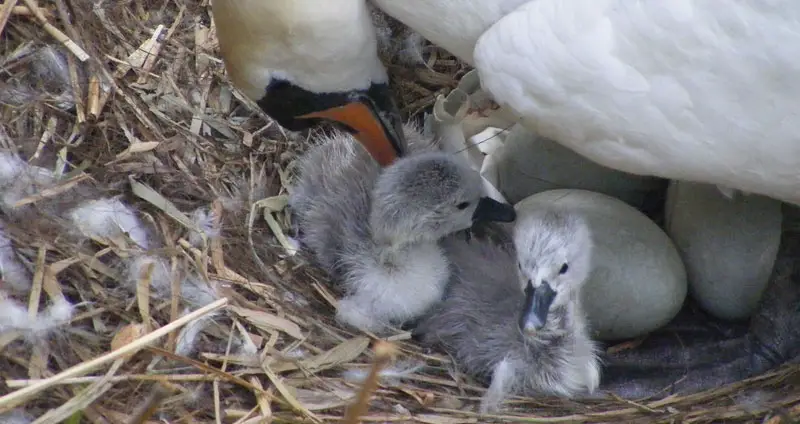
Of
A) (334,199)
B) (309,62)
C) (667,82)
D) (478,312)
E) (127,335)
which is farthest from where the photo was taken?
(334,199)

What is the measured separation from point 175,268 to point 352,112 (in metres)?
0.39

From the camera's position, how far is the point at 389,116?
61.1 inches

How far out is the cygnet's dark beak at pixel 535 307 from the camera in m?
1.31

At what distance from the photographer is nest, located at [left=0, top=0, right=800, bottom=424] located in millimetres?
1225

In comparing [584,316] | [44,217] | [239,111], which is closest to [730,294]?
[584,316]

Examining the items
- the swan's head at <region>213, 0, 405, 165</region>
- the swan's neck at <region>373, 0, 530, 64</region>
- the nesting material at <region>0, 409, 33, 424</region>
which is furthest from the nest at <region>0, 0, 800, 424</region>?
the swan's neck at <region>373, 0, 530, 64</region>

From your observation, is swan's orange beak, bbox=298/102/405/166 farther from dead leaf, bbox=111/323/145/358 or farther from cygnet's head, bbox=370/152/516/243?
dead leaf, bbox=111/323/145/358

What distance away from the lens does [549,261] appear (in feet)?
4.43

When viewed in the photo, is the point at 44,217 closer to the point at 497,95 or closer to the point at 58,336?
the point at 58,336

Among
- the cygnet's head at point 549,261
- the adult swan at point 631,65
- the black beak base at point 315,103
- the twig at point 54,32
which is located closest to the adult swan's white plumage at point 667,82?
the adult swan at point 631,65

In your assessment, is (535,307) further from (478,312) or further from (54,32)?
(54,32)

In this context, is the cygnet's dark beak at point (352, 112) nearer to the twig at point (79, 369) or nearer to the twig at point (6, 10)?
the twig at point (79, 369)

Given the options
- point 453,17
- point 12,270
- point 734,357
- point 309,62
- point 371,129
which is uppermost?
point 453,17

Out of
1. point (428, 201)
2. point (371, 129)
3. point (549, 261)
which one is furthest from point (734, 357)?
point (371, 129)
